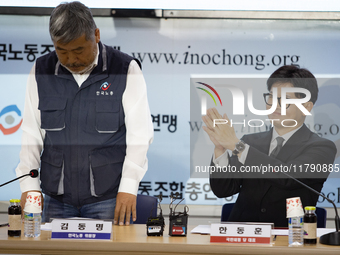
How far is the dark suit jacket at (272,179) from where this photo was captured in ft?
8.31

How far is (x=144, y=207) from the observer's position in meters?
2.40

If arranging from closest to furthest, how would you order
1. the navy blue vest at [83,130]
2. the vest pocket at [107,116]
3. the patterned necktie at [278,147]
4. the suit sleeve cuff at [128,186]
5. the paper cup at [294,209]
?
1. the paper cup at [294,209]
2. the suit sleeve cuff at [128,186]
3. the navy blue vest at [83,130]
4. the vest pocket at [107,116]
5. the patterned necktie at [278,147]

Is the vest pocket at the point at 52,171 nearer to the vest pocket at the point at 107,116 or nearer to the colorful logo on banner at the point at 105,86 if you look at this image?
the vest pocket at the point at 107,116

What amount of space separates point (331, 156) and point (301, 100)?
1.28 ft

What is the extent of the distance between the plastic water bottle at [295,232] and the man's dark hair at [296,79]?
1171 mm

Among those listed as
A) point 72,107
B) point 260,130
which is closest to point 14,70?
point 72,107

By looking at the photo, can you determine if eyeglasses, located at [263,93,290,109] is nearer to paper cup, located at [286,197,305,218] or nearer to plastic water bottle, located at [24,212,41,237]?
paper cup, located at [286,197,305,218]

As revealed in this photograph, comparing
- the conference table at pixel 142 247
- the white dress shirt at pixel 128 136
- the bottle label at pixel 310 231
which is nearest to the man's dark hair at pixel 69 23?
the white dress shirt at pixel 128 136

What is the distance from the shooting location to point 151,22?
2883 millimetres

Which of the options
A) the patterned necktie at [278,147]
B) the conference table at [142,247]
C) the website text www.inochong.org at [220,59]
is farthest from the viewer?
the website text www.inochong.org at [220,59]

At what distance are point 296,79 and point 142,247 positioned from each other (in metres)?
1.59

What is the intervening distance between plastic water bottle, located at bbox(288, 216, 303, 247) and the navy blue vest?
36.0 inches

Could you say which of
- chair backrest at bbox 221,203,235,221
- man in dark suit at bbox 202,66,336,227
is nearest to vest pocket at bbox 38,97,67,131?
man in dark suit at bbox 202,66,336,227

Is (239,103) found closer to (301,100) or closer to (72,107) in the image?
(301,100)
